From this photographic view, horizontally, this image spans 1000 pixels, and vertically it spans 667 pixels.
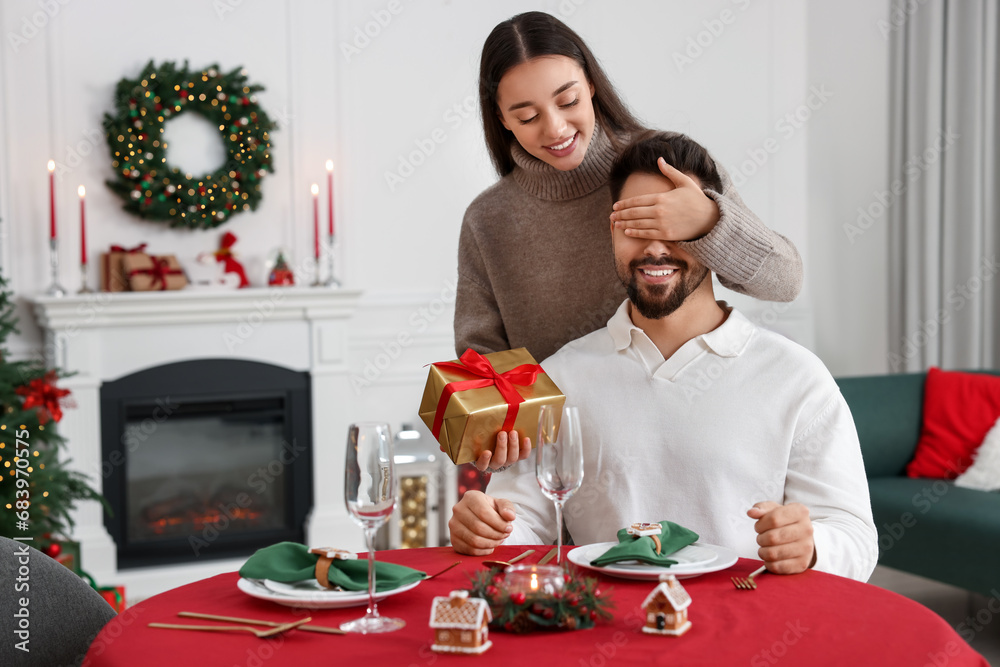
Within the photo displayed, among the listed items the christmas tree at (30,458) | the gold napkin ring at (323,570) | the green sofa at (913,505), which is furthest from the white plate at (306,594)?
the green sofa at (913,505)

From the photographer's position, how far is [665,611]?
1029 millimetres

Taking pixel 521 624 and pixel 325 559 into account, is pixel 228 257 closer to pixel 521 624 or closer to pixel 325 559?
pixel 325 559

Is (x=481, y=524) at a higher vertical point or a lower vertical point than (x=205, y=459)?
higher

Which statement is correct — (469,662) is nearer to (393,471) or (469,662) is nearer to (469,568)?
(393,471)

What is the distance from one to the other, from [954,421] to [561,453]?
2.94 metres

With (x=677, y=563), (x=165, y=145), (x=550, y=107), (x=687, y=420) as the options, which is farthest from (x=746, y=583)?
(x=165, y=145)

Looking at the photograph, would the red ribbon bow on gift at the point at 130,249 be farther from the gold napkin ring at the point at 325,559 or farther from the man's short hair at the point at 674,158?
the gold napkin ring at the point at 325,559

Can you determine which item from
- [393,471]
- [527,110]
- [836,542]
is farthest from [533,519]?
[527,110]

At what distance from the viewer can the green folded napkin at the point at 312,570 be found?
114 centimetres

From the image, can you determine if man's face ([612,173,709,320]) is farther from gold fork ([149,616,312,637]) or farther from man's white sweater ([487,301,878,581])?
gold fork ([149,616,312,637])

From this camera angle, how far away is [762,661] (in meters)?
0.96

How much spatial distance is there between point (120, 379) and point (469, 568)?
2966 mm

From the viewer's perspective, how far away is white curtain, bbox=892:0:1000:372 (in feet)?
13.6

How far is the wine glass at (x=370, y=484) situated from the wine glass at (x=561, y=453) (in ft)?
0.62
